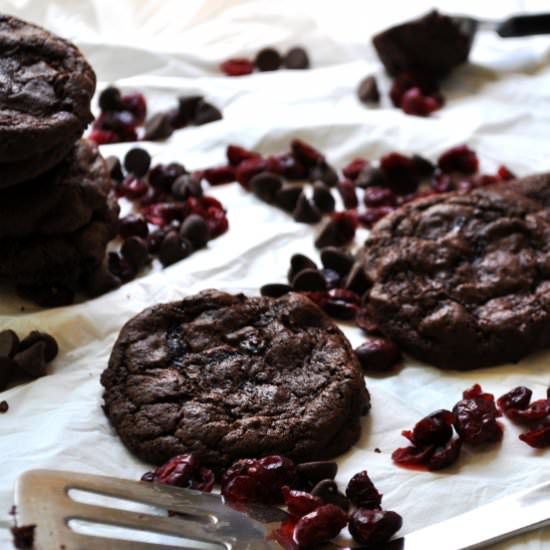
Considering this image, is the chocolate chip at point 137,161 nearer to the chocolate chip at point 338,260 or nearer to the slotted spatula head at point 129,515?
the chocolate chip at point 338,260

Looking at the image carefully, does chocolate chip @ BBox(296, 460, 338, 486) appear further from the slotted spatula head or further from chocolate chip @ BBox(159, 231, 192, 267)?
chocolate chip @ BBox(159, 231, 192, 267)

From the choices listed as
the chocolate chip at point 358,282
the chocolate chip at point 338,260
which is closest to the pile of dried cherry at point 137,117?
the chocolate chip at point 338,260

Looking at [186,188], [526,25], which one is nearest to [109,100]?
[186,188]

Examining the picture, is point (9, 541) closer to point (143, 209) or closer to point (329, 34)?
point (143, 209)

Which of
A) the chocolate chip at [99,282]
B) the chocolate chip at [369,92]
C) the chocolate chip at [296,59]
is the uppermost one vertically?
the chocolate chip at [296,59]

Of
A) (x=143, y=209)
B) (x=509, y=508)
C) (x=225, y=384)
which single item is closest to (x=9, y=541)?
(x=225, y=384)

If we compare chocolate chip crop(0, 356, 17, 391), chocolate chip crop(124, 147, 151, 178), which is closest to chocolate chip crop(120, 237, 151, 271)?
chocolate chip crop(124, 147, 151, 178)
